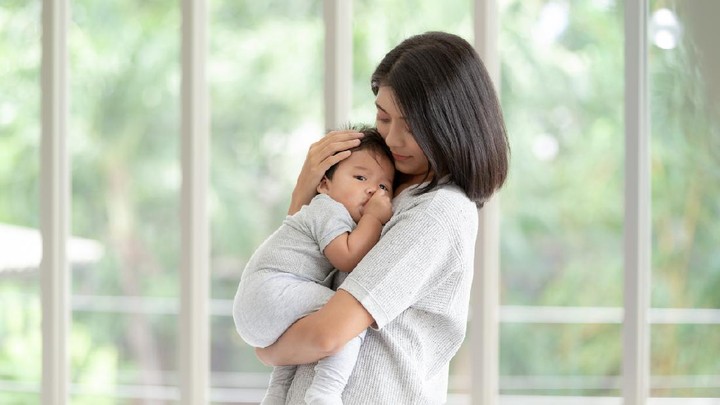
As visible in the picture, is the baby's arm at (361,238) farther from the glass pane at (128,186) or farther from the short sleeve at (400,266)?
the glass pane at (128,186)

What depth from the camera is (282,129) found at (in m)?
2.92

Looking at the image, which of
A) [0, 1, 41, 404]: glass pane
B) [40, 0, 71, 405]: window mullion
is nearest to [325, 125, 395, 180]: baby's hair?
[40, 0, 71, 405]: window mullion

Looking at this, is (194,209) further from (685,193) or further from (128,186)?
(685,193)

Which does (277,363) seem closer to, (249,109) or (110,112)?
(249,109)

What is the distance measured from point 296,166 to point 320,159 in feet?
3.82

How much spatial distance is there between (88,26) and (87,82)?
0.62ft

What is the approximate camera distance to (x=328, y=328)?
157 centimetres

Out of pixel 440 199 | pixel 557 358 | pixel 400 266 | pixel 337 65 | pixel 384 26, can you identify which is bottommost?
pixel 557 358

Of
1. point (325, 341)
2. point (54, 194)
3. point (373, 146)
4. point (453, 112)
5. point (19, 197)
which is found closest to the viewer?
point (325, 341)

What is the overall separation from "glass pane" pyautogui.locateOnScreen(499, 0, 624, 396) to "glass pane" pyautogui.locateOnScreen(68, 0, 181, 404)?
3.61ft

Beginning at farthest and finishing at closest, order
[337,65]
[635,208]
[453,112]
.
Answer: [337,65] → [635,208] → [453,112]

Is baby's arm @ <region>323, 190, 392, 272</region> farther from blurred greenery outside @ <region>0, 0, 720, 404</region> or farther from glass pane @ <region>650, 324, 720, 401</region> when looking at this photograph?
glass pane @ <region>650, 324, 720, 401</region>

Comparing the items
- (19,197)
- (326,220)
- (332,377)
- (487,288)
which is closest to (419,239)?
(326,220)

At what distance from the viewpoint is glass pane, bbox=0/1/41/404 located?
3.10 meters
